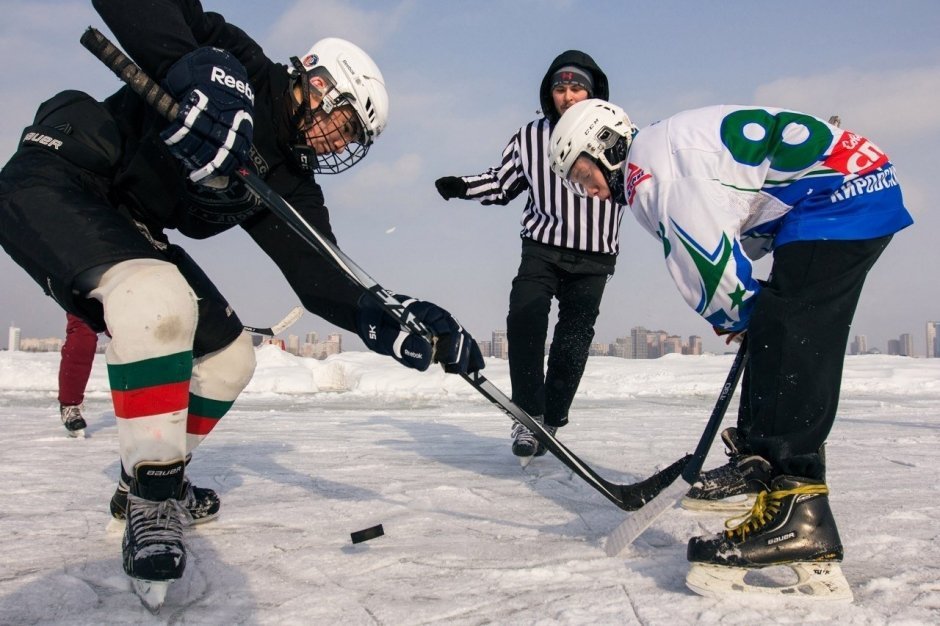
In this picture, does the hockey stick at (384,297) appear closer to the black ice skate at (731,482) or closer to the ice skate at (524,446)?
the black ice skate at (731,482)

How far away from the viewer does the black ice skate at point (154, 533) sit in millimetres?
1649

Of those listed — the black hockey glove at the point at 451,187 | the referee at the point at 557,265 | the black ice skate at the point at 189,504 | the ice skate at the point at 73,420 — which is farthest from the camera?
the ice skate at the point at 73,420

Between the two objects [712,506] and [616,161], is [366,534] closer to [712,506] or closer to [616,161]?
[712,506]

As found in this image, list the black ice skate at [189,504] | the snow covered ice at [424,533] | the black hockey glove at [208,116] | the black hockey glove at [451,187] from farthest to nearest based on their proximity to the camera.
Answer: the black hockey glove at [451,187], the black ice skate at [189,504], the black hockey glove at [208,116], the snow covered ice at [424,533]

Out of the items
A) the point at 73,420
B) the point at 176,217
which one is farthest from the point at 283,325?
the point at 176,217

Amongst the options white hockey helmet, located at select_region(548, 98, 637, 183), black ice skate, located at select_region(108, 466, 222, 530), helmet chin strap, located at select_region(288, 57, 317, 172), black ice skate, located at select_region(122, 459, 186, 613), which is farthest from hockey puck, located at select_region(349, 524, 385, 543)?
white hockey helmet, located at select_region(548, 98, 637, 183)

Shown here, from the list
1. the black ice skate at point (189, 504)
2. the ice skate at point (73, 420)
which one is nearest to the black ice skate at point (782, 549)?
the black ice skate at point (189, 504)

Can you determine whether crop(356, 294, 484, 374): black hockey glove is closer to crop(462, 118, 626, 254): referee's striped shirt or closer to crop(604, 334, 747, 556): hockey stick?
crop(604, 334, 747, 556): hockey stick

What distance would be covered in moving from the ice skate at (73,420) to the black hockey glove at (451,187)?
2809 mm

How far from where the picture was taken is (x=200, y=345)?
2422 millimetres

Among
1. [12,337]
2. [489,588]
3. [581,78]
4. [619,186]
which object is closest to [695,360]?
[581,78]

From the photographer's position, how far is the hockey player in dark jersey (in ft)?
6.15

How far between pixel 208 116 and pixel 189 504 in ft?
4.14

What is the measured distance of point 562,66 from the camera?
3973mm
